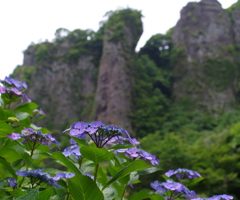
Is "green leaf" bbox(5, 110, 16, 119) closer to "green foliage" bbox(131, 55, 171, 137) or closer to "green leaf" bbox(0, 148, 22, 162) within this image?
"green leaf" bbox(0, 148, 22, 162)

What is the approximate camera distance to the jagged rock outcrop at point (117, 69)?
2455 centimetres

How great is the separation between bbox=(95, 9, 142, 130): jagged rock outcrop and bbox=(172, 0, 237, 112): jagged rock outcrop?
6034 millimetres

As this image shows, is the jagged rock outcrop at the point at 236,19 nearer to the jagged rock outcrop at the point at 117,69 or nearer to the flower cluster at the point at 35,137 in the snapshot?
the jagged rock outcrop at the point at 117,69

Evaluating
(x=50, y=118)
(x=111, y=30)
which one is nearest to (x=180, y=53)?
(x=111, y=30)

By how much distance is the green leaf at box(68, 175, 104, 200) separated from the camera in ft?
2.91

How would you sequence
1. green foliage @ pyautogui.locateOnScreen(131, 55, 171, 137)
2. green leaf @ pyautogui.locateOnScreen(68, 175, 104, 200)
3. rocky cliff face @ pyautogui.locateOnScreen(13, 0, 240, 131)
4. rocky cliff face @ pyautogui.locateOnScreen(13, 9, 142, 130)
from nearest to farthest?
green leaf @ pyautogui.locateOnScreen(68, 175, 104, 200)
green foliage @ pyautogui.locateOnScreen(131, 55, 171, 137)
rocky cliff face @ pyautogui.locateOnScreen(13, 9, 142, 130)
rocky cliff face @ pyautogui.locateOnScreen(13, 0, 240, 131)

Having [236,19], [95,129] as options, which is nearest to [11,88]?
[95,129]

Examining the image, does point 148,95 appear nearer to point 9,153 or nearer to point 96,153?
point 9,153

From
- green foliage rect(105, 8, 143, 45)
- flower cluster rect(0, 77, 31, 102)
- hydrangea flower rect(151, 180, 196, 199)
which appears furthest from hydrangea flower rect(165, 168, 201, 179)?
green foliage rect(105, 8, 143, 45)

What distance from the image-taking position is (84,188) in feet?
2.92

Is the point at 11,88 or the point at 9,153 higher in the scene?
the point at 11,88

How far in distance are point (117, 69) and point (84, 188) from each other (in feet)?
85.4

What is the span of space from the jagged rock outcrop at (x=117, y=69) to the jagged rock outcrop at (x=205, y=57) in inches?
238

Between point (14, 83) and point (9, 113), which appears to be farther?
point (14, 83)
